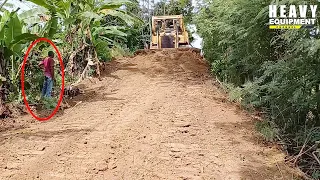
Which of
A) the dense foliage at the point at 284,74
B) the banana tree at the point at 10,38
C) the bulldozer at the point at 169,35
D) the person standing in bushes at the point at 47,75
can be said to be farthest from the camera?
the bulldozer at the point at 169,35

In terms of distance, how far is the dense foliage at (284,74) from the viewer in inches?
194

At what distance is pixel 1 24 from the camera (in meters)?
7.16

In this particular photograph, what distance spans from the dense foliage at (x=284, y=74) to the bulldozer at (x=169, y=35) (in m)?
7.99

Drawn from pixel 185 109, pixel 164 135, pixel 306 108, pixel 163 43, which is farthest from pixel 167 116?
pixel 163 43

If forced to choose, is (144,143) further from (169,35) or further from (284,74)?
(169,35)

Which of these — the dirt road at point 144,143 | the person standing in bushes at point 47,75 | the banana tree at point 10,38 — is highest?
the banana tree at point 10,38

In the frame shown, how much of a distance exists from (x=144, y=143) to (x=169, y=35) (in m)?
12.3

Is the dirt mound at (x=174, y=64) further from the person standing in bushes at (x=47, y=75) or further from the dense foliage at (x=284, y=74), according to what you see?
the person standing in bushes at (x=47, y=75)

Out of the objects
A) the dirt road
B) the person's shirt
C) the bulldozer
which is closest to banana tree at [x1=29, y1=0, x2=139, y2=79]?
the person's shirt

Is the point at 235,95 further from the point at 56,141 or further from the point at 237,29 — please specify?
the point at 56,141

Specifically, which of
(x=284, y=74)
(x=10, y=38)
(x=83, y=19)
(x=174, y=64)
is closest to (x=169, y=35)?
(x=174, y=64)

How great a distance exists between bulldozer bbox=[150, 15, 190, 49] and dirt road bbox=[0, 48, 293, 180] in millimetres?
7911

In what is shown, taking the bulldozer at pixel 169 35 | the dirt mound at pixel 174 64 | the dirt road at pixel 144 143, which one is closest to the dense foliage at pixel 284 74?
the dirt road at pixel 144 143

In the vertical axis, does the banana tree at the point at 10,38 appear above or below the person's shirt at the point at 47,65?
above
